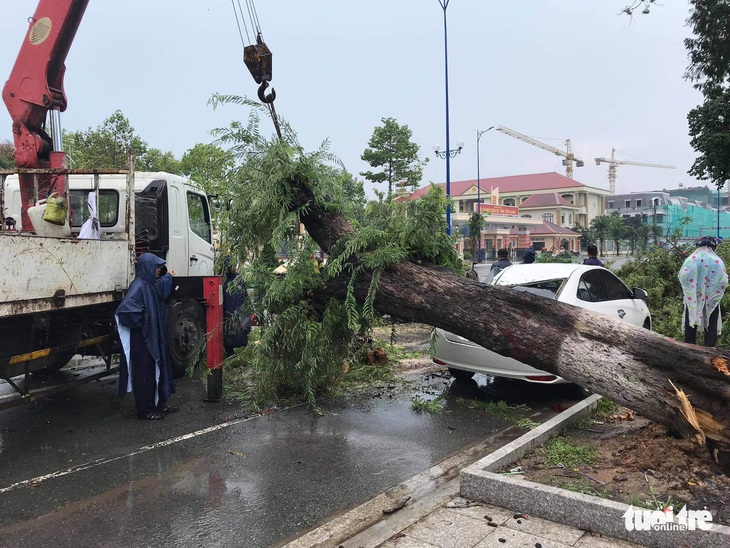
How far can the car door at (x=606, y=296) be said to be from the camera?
22.4 ft

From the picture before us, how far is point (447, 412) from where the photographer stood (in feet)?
20.6

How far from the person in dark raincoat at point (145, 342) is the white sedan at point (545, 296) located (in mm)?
2981

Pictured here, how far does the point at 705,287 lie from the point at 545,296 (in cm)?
244

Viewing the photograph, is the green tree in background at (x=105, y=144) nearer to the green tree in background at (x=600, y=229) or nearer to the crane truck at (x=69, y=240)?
the crane truck at (x=69, y=240)

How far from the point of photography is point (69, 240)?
5281 mm

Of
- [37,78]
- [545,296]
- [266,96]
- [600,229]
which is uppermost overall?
[600,229]

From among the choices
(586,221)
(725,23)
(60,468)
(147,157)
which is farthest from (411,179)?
(586,221)

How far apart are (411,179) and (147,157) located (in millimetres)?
13937

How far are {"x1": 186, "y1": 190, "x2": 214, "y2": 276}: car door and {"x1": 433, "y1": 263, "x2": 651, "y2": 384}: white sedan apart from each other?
12.6 ft

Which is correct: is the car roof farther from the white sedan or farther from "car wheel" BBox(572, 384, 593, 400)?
"car wheel" BBox(572, 384, 593, 400)

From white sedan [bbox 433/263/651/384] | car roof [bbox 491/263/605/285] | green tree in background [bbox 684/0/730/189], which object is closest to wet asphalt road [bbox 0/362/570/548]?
white sedan [bbox 433/263/651/384]

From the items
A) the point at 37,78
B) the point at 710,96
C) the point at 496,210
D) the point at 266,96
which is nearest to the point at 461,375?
the point at 266,96

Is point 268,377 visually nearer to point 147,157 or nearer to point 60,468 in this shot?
point 60,468

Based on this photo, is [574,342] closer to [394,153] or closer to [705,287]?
[705,287]
